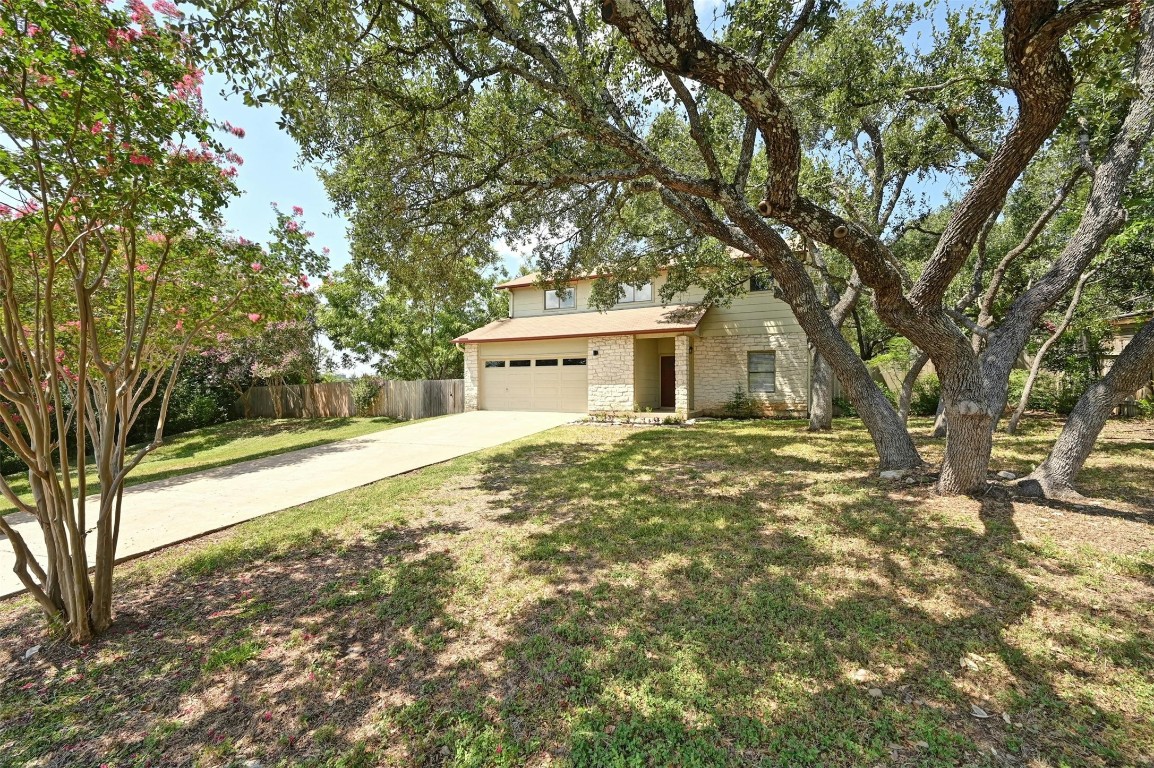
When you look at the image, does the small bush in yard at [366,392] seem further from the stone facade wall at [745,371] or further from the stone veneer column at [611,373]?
the stone facade wall at [745,371]

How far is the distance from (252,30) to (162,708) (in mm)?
5145

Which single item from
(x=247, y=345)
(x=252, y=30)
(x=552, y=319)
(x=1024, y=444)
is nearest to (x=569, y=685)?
(x=252, y=30)

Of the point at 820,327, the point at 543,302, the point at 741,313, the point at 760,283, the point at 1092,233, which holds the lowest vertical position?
Result: the point at 820,327

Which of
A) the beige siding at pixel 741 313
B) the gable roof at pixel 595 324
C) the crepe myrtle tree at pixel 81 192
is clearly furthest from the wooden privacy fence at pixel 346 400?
the crepe myrtle tree at pixel 81 192

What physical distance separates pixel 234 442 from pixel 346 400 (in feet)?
14.0

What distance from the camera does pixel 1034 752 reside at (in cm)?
213

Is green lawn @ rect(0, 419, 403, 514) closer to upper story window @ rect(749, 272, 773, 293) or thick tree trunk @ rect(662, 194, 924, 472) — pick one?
thick tree trunk @ rect(662, 194, 924, 472)

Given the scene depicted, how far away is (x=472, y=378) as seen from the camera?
17.1 meters

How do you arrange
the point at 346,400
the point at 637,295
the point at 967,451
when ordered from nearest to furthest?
the point at 967,451 → the point at 637,295 → the point at 346,400

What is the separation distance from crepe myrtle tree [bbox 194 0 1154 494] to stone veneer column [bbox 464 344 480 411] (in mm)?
8756

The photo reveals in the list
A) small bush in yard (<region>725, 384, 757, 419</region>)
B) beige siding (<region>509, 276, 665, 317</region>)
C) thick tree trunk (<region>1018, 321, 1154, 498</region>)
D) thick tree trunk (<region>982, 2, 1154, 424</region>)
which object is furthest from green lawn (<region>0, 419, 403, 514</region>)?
thick tree trunk (<region>1018, 321, 1154, 498</region>)

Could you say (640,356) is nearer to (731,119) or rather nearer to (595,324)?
(595,324)

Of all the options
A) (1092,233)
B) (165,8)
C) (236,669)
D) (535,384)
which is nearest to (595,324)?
(535,384)

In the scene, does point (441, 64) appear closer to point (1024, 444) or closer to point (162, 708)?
point (162, 708)
